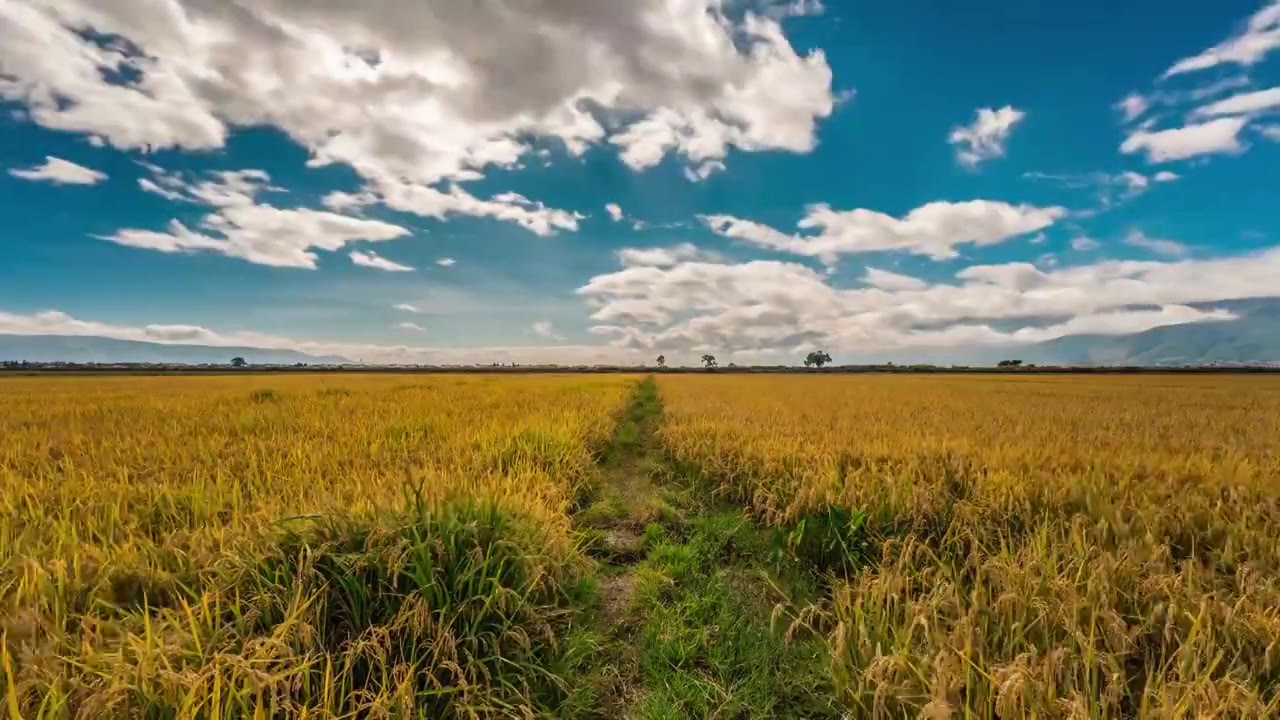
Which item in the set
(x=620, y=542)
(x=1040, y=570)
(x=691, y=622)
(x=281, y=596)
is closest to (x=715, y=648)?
(x=691, y=622)

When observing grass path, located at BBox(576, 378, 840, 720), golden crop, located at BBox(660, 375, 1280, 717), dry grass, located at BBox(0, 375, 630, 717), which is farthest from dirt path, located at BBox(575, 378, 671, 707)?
golden crop, located at BBox(660, 375, 1280, 717)

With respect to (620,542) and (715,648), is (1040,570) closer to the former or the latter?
(715,648)

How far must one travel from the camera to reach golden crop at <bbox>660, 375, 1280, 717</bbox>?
2.36 m

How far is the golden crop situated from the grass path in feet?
1.15

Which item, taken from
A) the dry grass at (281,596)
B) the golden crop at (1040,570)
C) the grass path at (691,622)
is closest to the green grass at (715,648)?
the grass path at (691,622)

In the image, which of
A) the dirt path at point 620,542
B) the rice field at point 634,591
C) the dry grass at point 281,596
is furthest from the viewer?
the dirt path at point 620,542

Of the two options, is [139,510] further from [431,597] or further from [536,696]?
[536,696]

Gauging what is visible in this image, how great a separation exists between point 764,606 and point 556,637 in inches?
67.7

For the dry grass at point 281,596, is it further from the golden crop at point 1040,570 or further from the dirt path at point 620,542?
the golden crop at point 1040,570

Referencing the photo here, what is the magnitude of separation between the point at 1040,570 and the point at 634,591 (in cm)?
293

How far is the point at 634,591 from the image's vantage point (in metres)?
4.24

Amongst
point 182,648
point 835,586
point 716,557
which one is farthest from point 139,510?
point 835,586

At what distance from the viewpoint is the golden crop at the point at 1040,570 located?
2.36 metres

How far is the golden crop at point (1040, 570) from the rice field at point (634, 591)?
3 cm
